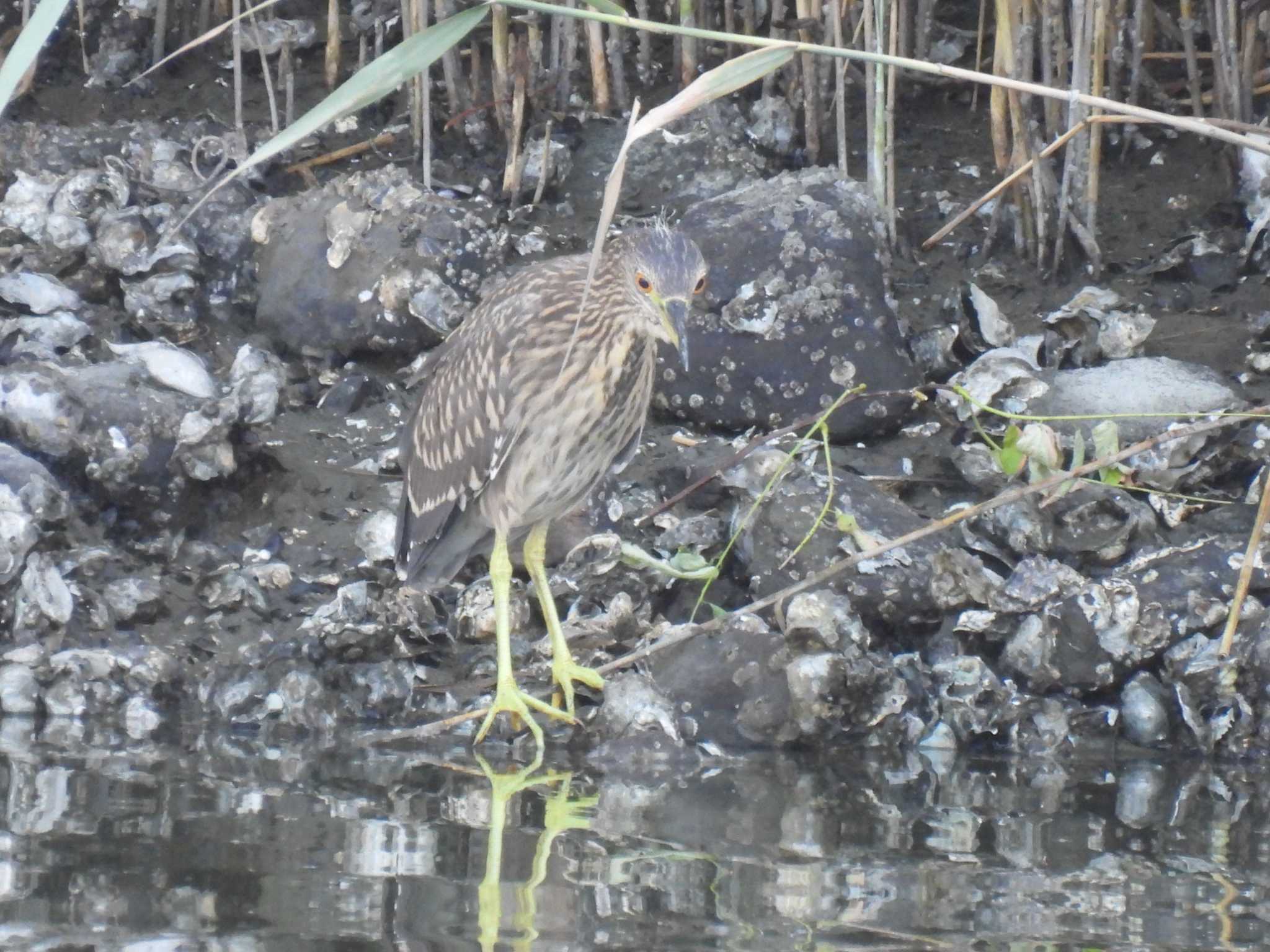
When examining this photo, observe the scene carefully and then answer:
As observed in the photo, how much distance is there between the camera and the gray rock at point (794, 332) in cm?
518

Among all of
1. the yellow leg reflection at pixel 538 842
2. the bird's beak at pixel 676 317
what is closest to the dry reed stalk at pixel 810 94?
the bird's beak at pixel 676 317

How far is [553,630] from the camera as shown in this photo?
14.4ft

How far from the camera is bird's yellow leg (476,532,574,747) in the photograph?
4.00m

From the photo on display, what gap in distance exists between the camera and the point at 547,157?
6078 millimetres

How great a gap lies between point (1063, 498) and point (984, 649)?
560mm

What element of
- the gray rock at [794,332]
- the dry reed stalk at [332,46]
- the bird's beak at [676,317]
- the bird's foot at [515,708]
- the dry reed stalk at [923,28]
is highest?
the dry reed stalk at [332,46]

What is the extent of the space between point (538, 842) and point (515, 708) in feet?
3.25

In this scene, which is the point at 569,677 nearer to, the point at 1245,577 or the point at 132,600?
the point at 132,600

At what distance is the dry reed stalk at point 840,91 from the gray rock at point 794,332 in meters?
0.40

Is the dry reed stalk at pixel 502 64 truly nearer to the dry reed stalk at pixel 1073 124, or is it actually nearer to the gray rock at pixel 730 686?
the dry reed stalk at pixel 1073 124

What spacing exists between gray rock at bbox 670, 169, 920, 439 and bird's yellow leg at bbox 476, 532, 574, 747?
0.97 m

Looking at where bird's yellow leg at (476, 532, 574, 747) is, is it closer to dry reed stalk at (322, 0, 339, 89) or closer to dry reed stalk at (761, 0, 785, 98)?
dry reed stalk at (761, 0, 785, 98)

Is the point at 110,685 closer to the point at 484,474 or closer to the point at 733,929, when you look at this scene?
the point at 484,474

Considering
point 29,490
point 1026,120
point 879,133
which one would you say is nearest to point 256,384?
point 29,490
